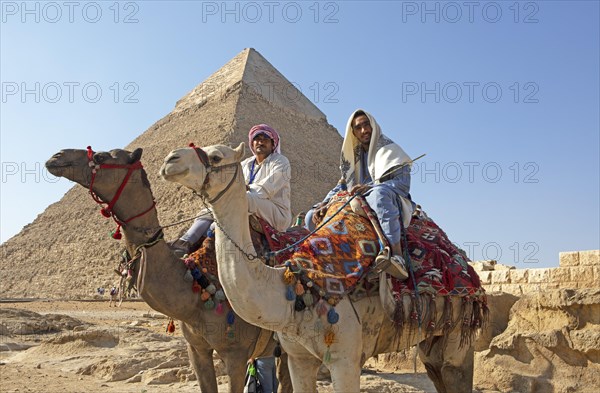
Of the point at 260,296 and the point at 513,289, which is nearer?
the point at 260,296

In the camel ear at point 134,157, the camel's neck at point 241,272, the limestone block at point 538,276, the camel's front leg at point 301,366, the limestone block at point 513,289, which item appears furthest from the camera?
the limestone block at point 513,289

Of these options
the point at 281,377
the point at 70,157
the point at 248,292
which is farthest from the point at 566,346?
the point at 70,157

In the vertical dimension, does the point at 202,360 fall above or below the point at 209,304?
below

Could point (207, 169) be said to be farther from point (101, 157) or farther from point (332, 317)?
point (101, 157)

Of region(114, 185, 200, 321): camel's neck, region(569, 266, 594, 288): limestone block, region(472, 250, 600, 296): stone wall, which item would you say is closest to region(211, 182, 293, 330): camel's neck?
region(114, 185, 200, 321): camel's neck

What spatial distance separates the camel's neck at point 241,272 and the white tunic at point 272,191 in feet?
4.14

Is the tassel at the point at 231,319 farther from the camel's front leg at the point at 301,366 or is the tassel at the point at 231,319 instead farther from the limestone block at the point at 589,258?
the limestone block at the point at 589,258

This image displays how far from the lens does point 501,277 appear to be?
795 centimetres

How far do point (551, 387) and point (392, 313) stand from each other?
284cm

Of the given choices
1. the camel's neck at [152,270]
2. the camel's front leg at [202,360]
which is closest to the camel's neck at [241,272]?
the camel's neck at [152,270]

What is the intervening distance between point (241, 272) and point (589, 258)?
14.3 ft

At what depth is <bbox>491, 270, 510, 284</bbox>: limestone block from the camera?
7863 millimetres

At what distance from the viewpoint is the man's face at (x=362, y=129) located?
4.12m

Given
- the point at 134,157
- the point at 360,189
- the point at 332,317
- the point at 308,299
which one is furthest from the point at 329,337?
the point at 134,157
